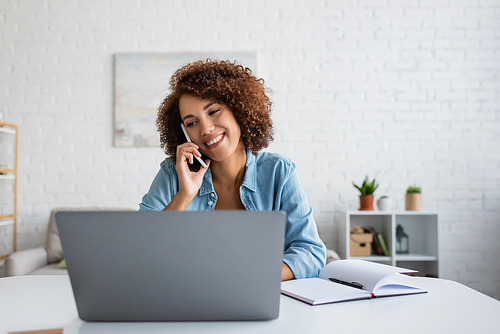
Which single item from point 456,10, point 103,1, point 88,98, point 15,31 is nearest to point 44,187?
point 88,98

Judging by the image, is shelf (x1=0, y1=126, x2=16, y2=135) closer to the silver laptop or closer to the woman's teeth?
the woman's teeth

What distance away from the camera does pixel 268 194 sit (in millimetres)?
1341

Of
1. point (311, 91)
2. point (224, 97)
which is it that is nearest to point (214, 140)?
point (224, 97)

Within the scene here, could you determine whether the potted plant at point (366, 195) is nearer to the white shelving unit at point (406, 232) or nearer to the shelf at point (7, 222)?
the white shelving unit at point (406, 232)

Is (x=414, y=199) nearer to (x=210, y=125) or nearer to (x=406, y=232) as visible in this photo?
(x=406, y=232)

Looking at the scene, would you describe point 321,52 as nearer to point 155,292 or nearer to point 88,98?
point 88,98

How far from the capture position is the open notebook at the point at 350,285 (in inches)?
30.5

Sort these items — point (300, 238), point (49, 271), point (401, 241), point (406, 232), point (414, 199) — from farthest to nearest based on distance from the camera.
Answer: point (406, 232)
point (401, 241)
point (414, 199)
point (49, 271)
point (300, 238)

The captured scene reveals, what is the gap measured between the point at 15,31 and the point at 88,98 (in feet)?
2.75

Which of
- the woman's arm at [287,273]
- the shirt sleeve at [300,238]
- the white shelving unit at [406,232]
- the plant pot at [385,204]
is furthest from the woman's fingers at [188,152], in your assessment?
the plant pot at [385,204]

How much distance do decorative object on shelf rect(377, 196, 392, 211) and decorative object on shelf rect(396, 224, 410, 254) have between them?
0.71 feet

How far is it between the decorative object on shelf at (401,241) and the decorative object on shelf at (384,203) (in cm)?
22

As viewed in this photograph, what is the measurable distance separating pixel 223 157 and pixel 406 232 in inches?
94.5

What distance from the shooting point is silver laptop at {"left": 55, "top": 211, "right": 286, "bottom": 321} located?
58cm
